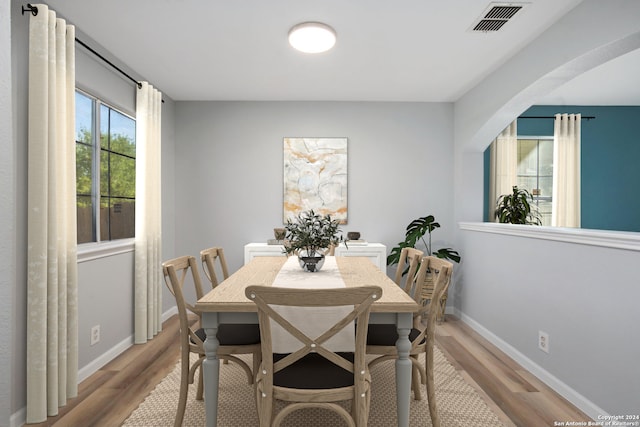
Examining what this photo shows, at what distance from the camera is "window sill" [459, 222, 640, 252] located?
6.75ft

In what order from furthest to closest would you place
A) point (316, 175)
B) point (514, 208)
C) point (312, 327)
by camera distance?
point (316, 175) → point (514, 208) → point (312, 327)

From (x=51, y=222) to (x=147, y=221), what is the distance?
1.31 metres

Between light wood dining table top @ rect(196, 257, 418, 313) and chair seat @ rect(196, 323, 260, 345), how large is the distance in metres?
0.25

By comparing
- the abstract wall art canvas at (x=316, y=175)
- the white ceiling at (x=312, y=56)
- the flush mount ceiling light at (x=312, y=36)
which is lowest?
the abstract wall art canvas at (x=316, y=175)

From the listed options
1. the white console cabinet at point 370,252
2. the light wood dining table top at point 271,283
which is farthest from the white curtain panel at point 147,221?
the white console cabinet at point 370,252

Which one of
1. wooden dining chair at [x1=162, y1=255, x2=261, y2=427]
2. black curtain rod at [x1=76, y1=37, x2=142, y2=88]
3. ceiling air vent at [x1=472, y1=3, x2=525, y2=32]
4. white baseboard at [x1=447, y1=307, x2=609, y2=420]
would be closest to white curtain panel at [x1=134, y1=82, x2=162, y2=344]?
black curtain rod at [x1=76, y1=37, x2=142, y2=88]

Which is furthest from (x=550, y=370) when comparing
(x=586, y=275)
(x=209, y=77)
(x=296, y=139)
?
(x=209, y=77)

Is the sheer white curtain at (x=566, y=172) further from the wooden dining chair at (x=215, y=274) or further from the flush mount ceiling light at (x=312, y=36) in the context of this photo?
the wooden dining chair at (x=215, y=274)

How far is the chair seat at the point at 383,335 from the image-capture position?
7.08 ft

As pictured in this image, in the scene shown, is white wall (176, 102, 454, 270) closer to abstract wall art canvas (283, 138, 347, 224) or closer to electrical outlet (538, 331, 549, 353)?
abstract wall art canvas (283, 138, 347, 224)

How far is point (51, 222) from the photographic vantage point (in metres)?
2.31

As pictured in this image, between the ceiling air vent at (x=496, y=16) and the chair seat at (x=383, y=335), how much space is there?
2081mm

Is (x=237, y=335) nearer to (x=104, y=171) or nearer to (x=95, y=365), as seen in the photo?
(x=95, y=365)

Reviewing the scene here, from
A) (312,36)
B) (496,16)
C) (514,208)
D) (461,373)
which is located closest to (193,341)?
(461,373)
